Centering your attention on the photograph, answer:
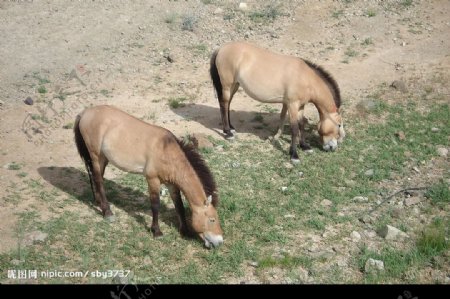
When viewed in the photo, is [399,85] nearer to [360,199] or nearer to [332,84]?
[332,84]

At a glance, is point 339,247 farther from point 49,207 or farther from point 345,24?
point 345,24

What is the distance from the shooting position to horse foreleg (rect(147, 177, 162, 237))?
6996 millimetres

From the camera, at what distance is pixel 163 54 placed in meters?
13.3

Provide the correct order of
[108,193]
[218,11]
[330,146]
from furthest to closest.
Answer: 1. [218,11]
2. [330,146]
3. [108,193]

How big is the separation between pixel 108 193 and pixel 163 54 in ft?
19.6

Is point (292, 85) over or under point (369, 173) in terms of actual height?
over

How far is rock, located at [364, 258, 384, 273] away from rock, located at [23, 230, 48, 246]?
425 cm

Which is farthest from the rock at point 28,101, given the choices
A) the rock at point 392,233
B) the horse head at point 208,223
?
the rock at point 392,233

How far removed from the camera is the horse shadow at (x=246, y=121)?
10.2 m

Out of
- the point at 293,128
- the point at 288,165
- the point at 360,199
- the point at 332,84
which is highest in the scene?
the point at 332,84

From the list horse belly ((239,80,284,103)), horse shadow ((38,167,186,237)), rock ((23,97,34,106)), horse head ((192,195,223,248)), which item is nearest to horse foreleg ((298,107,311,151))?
horse belly ((239,80,284,103))

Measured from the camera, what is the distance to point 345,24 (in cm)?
1424

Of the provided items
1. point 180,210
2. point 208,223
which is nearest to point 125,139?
point 180,210

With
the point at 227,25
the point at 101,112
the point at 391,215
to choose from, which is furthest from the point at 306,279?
the point at 227,25
